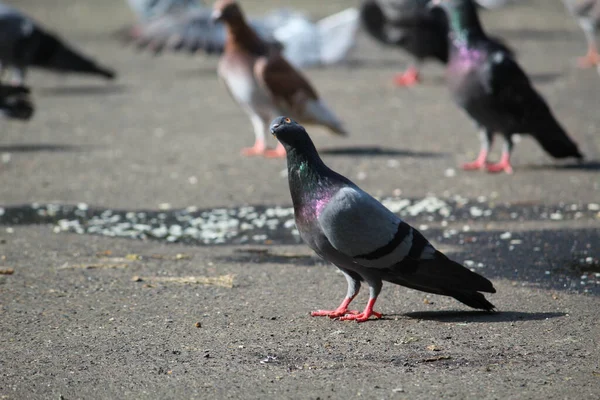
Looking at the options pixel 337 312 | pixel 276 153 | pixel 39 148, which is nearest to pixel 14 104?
pixel 39 148

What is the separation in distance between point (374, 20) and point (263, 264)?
7371mm

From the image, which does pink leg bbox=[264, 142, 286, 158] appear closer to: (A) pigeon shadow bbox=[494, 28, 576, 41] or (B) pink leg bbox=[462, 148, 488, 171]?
(B) pink leg bbox=[462, 148, 488, 171]

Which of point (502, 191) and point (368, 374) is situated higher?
point (368, 374)

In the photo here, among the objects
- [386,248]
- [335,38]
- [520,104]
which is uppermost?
[386,248]

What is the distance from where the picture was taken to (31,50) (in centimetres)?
1180

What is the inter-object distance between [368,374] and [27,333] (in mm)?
1628

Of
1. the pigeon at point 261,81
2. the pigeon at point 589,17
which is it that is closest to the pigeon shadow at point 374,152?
the pigeon at point 261,81

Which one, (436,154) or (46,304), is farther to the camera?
(436,154)

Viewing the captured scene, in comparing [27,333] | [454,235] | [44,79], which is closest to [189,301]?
[27,333]

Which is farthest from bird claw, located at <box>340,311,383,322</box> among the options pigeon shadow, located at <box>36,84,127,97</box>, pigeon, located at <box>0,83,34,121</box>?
pigeon shadow, located at <box>36,84,127,97</box>

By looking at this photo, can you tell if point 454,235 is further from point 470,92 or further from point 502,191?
point 470,92

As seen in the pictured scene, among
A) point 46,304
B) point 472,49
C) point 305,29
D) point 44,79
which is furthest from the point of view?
point 44,79

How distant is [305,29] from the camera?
12875 millimetres

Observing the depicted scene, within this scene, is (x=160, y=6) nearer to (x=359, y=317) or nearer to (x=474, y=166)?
(x=474, y=166)
